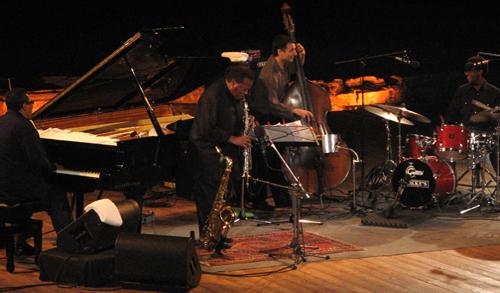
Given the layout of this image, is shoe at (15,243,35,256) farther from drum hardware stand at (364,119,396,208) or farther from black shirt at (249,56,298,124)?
drum hardware stand at (364,119,396,208)

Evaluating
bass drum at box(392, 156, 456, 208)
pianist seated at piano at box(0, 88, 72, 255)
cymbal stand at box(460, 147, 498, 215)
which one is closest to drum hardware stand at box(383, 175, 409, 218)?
bass drum at box(392, 156, 456, 208)

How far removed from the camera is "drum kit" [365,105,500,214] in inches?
319

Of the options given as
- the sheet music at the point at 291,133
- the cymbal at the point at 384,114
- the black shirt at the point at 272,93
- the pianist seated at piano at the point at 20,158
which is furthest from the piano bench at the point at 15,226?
the cymbal at the point at 384,114

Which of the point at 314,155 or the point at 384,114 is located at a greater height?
the point at 384,114

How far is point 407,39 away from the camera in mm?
15750

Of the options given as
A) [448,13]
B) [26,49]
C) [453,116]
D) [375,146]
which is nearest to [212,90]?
[453,116]

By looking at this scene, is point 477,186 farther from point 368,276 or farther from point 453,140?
point 368,276

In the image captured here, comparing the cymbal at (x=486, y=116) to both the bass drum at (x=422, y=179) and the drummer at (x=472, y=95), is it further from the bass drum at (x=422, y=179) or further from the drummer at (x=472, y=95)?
the bass drum at (x=422, y=179)

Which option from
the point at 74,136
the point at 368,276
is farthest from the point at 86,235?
the point at 368,276

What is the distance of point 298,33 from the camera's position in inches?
575

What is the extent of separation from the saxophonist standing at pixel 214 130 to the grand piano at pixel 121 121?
0.26 metres

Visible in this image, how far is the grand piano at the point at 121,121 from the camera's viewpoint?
6.61 m

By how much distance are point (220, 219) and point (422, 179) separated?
7.90 ft

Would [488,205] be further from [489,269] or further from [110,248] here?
[110,248]
